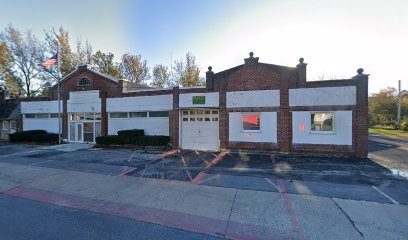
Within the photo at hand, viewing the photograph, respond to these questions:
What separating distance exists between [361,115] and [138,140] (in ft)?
46.7

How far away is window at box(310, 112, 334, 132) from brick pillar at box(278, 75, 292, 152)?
4.52 ft

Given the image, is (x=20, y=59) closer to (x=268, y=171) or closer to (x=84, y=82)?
(x=84, y=82)

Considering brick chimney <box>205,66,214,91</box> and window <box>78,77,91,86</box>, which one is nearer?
brick chimney <box>205,66,214,91</box>

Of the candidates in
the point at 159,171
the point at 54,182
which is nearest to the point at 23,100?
the point at 54,182

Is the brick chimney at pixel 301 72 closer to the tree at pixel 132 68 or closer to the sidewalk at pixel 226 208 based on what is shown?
the sidewalk at pixel 226 208

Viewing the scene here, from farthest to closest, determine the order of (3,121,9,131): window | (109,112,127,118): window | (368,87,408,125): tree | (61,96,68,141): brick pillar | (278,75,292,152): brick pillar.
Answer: (368,87,408,125): tree → (3,121,9,131): window → (61,96,68,141): brick pillar → (109,112,127,118): window → (278,75,292,152): brick pillar

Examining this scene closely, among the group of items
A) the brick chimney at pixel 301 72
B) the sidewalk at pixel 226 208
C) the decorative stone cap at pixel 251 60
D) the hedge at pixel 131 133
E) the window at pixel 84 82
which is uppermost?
the decorative stone cap at pixel 251 60

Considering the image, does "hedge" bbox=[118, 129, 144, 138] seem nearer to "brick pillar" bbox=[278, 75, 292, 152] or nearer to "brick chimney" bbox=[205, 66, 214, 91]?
"brick chimney" bbox=[205, 66, 214, 91]

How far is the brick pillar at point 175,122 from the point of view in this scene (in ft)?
47.0

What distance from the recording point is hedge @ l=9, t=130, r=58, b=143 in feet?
56.8

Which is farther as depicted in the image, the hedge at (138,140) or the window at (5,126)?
the window at (5,126)

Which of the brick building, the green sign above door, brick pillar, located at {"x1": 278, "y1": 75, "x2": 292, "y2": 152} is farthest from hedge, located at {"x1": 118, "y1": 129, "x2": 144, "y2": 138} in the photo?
brick pillar, located at {"x1": 278, "y1": 75, "x2": 292, "y2": 152}

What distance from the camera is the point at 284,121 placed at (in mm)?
12320

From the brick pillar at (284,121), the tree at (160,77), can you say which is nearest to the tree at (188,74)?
the tree at (160,77)
